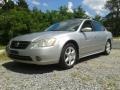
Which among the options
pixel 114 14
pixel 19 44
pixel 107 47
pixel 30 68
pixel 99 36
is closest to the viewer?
pixel 19 44

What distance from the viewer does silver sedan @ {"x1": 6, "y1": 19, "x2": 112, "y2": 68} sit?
6.82m

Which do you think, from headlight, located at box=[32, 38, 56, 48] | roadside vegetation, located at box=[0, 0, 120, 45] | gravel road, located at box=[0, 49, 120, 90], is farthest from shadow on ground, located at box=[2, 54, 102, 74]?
roadside vegetation, located at box=[0, 0, 120, 45]

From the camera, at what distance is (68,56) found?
290 inches

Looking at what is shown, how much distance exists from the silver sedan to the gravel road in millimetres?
334

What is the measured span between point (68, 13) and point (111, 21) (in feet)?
80.0

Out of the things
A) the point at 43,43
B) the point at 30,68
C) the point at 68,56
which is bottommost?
the point at 30,68

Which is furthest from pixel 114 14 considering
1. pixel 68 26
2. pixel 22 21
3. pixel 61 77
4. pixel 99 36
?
pixel 61 77

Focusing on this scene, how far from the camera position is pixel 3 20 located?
1688cm

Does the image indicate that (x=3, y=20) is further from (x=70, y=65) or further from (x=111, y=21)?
(x=111, y=21)

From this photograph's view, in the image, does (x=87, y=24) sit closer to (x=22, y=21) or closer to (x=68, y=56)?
(x=68, y=56)

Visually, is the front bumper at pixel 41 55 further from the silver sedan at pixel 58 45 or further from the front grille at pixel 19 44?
the front grille at pixel 19 44

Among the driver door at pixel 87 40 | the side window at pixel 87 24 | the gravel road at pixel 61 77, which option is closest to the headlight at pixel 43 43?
the gravel road at pixel 61 77

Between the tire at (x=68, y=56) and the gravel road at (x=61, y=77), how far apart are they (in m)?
0.16

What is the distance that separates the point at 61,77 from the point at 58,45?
3.30ft
